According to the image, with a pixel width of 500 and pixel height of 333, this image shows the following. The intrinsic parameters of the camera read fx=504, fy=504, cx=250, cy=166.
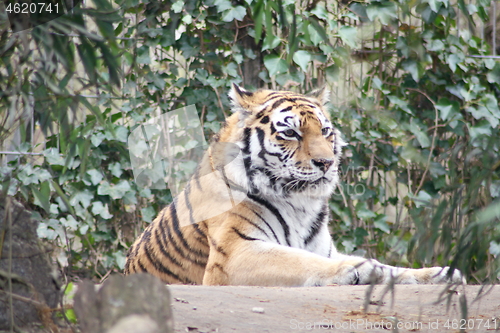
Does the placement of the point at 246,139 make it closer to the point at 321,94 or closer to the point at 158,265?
the point at 321,94

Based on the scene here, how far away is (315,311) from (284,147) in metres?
1.39

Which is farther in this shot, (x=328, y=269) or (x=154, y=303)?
(x=328, y=269)

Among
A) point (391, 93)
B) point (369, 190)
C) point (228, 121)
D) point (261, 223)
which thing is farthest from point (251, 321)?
point (391, 93)

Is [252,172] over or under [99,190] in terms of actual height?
over

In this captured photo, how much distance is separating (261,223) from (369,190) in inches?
84.7

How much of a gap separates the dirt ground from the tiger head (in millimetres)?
931

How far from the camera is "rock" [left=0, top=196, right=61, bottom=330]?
1433 mm

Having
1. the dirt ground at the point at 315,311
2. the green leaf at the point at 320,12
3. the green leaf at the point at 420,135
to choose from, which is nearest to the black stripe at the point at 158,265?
the dirt ground at the point at 315,311

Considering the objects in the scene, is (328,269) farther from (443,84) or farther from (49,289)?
(443,84)

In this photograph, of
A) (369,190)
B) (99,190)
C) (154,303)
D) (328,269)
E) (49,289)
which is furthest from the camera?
(369,190)

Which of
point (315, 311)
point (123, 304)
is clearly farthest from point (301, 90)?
point (123, 304)

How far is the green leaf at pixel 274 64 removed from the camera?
4.45 metres

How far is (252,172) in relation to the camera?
3.25 meters

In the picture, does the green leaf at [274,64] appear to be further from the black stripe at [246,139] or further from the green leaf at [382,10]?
the black stripe at [246,139]
